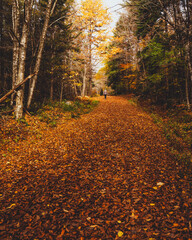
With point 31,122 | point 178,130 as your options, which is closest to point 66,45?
point 31,122

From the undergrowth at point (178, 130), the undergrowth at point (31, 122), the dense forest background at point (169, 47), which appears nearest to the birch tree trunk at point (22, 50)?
the undergrowth at point (31, 122)

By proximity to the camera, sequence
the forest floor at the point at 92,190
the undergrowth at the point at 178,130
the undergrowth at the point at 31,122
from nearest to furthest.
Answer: the forest floor at the point at 92,190, the undergrowth at the point at 178,130, the undergrowth at the point at 31,122

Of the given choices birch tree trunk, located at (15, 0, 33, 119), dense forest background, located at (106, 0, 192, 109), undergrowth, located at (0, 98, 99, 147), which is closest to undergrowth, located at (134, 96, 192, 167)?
dense forest background, located at (106, 0, 192, 109)

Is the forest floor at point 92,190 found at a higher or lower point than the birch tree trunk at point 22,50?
lower

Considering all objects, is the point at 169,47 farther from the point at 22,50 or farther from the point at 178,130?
the point at 22,50

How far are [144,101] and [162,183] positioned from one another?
13397mm

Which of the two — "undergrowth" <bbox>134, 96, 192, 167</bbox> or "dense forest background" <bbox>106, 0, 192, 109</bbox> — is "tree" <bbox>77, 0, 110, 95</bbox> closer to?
"dense forest background" <bbox>106, 0, 192, 109</bbox>

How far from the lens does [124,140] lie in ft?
22.2

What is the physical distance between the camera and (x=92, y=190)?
3885 mm

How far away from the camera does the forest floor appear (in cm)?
283

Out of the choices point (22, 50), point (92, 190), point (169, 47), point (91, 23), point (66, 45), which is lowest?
point (92, 190)

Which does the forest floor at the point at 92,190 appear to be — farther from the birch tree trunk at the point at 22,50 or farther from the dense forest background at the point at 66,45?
the dense forest background at the point at 66,45

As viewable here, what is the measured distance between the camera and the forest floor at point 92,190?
2.83 m

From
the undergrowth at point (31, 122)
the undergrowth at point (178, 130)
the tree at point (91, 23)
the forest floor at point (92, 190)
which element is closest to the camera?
the forest floor at point (92, 190)
